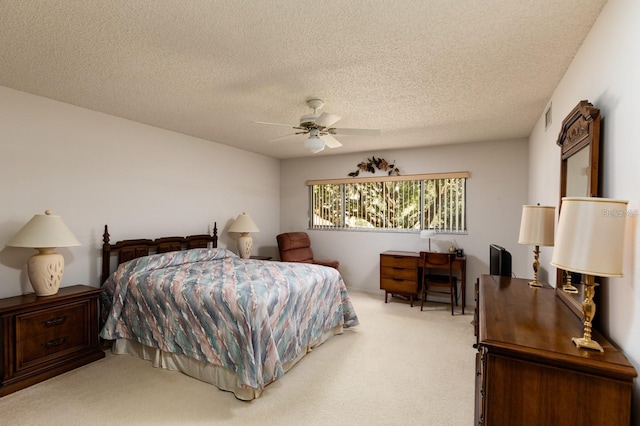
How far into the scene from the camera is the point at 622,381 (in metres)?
1.05

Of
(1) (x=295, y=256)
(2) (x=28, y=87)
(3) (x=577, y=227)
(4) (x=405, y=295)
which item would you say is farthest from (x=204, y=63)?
(4) (x=405, y=295)

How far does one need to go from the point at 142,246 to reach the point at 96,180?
90 centimetres

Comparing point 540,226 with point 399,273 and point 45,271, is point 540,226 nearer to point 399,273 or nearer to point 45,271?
point 399,273

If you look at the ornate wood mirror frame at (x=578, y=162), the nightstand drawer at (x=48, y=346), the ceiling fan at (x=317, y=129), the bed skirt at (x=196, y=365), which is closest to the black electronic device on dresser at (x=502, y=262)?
the ornate wood mirror frame at (x=578, y=162)

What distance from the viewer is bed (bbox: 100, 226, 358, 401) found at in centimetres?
249

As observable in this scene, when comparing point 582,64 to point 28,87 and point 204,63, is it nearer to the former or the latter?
point 204,63

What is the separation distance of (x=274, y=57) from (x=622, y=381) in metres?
2.43

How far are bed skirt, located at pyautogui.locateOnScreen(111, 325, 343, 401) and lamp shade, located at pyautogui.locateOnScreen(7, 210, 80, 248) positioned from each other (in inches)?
46.0

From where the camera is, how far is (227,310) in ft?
8.29

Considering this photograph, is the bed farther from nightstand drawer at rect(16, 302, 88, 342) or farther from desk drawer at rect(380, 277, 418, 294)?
desk drawer at rect(380, 277, 418, 294)

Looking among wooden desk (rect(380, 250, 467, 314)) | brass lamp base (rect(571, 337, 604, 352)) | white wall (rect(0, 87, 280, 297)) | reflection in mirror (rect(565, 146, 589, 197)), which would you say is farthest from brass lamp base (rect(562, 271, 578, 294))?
white wall (rect(0, 87, 280, 297))

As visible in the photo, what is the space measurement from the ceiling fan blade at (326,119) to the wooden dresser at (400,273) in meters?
2.69

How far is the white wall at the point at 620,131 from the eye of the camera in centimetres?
120

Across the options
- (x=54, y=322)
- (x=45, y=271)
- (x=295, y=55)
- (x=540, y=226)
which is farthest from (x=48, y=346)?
(x=540, y=226)
